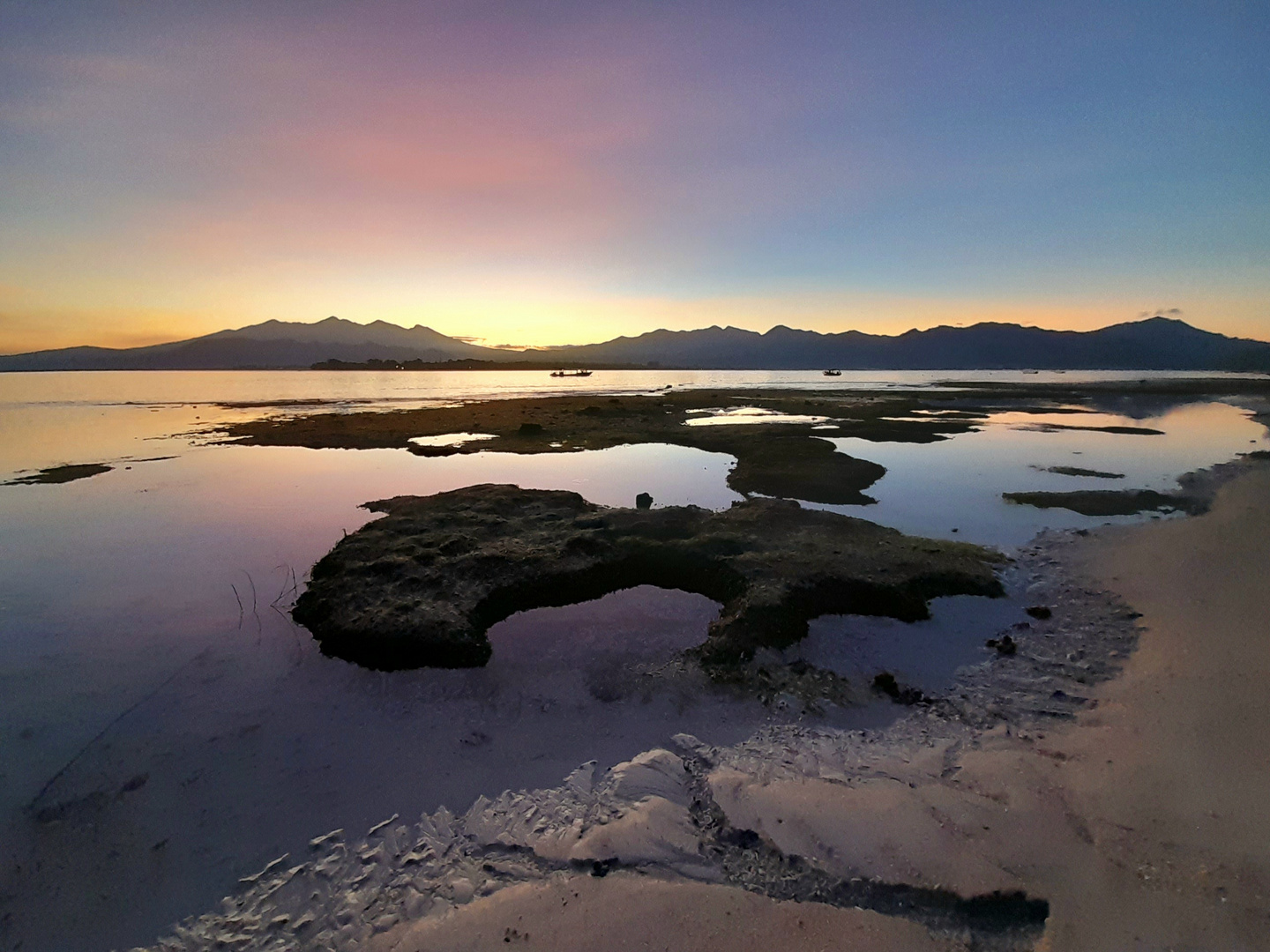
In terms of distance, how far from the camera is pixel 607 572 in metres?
14.5

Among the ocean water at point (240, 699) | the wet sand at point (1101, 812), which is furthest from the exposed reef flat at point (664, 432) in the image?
the wet sand at point (1101, 812)

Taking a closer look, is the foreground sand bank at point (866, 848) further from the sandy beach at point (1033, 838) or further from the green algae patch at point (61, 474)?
the green algae patch at point (61, 474)

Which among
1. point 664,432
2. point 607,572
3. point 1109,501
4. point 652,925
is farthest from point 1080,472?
point 652,925

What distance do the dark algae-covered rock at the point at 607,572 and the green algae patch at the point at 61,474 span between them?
2129 centimetres

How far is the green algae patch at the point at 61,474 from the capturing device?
25850 mm

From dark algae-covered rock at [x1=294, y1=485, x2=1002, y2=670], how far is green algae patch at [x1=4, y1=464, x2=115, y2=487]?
2129 centimetres

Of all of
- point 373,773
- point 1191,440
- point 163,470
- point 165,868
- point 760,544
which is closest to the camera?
point 165,868

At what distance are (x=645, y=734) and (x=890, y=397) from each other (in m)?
81.8

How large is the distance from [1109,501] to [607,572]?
2198 cm

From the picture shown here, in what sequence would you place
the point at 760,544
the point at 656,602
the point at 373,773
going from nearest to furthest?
the point at 373,773, the point at 656,602, the point at 760,544

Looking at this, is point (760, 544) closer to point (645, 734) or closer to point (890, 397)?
point (645, 734)

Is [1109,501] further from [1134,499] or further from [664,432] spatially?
[664,432]

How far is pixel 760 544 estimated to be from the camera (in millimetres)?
15414

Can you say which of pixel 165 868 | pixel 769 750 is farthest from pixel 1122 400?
pixel 165 868
